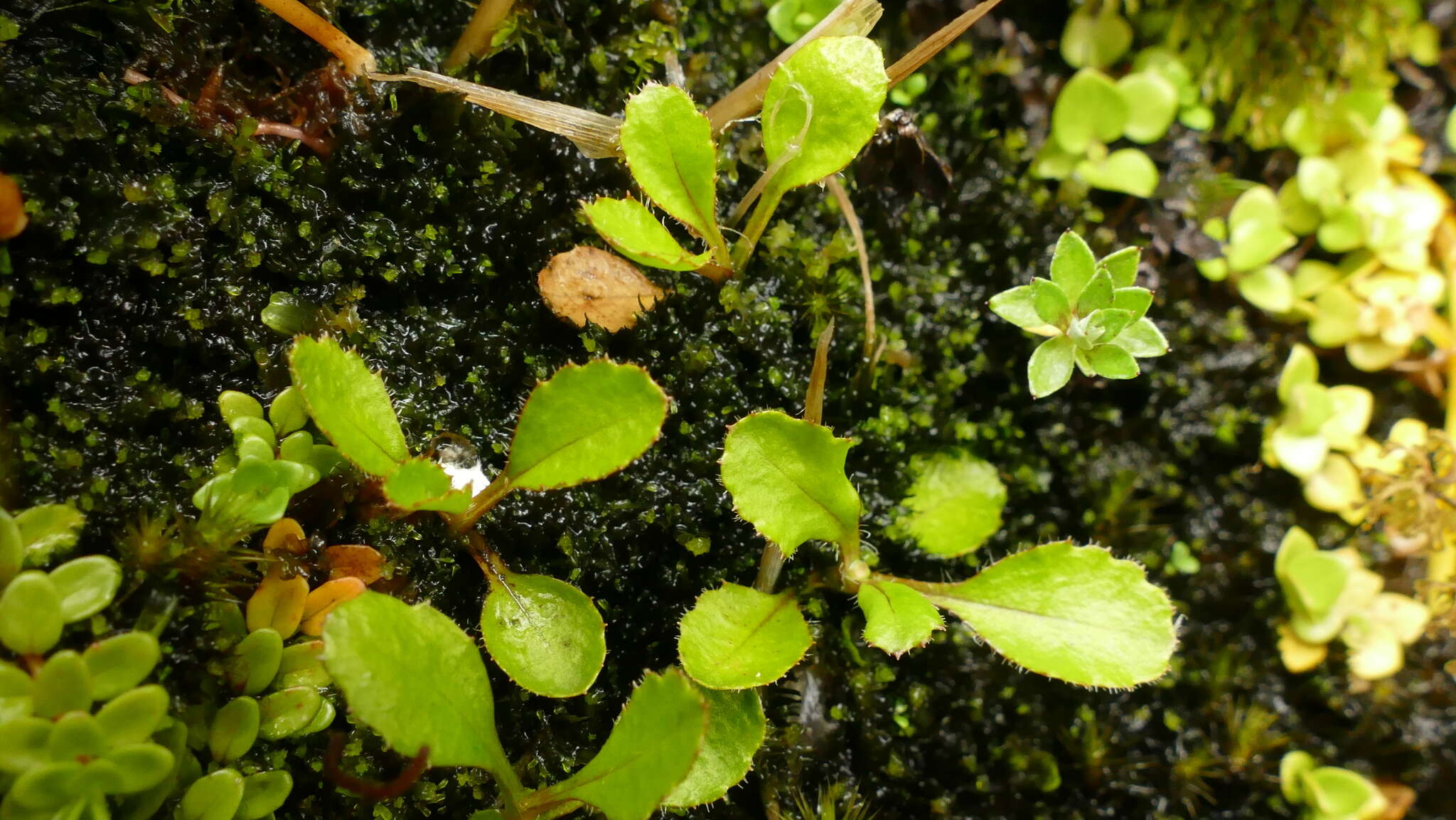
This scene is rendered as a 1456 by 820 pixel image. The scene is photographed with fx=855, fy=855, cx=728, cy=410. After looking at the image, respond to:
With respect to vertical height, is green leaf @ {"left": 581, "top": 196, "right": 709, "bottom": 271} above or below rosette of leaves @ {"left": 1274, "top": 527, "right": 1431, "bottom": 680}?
above

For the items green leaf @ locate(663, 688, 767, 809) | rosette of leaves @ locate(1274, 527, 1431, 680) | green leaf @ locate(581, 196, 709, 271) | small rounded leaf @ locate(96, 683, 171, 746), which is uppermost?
green leaf @ locate(581, 196, 709, 271)

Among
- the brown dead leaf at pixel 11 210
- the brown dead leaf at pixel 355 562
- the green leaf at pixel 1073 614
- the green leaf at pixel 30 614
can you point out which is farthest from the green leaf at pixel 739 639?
the brown dead leaf at pixel 11 210

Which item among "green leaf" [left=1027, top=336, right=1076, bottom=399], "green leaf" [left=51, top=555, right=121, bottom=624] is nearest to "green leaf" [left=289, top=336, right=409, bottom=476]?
"green leaf" [left=51, top=555, right=121, bottom=624]

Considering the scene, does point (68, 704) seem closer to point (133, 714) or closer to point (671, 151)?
point (133, 714)

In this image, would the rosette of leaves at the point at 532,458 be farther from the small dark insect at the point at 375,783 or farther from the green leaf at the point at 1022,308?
the green leaf at the point at 1022,308

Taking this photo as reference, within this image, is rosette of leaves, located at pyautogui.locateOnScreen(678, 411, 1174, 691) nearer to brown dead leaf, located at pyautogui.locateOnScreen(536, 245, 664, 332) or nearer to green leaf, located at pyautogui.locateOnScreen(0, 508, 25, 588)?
brown dead leaf, located at pyautogui.locateOnScreen(536, 245, 664, 332)

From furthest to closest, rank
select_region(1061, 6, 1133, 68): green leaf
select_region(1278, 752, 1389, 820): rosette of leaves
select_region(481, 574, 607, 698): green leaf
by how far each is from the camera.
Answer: select_region(1061, 6, 1133, 68): green leaf < select_region(1278, 752, 1389, 820): rosette of leaves < select_region(481, 574, 607, 698): green leaf

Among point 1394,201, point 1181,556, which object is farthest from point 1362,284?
point 1181,556

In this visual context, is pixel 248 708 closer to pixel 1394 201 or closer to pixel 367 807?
pixel 367 807
